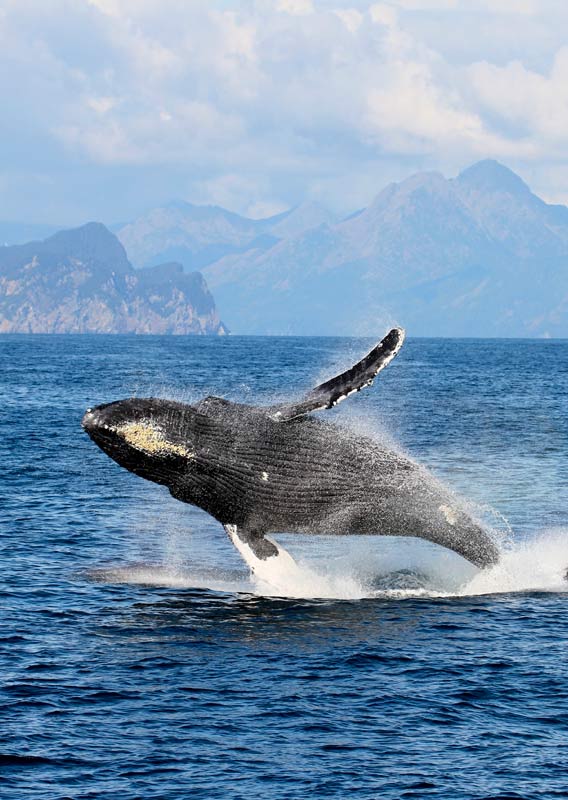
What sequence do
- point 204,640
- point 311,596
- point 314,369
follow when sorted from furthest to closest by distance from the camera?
point 314,369
point 311,596
point 204,640

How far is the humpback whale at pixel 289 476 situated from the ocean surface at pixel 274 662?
130 centimetres

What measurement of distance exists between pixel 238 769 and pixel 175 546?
12409 mm

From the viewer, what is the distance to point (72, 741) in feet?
46.6

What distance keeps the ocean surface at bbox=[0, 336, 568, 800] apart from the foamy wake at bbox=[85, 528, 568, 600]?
55 mm

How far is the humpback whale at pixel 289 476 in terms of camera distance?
1853cm

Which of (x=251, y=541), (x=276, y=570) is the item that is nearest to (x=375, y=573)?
(x=276, y=570)

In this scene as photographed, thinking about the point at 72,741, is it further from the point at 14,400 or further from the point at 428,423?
the point at 14,400

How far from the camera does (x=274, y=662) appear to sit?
1661cm

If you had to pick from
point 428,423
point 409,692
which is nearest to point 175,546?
point 409,692

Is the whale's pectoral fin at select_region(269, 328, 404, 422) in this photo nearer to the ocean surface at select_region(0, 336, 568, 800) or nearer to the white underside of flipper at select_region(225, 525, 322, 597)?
the ocean surface at select_region(0, 336, 568, 800)

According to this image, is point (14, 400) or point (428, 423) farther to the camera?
point (14, 400)

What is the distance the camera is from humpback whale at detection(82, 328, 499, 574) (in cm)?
1853

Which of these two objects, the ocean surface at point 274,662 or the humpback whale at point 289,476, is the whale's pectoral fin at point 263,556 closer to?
the humpback whale at point 289,476

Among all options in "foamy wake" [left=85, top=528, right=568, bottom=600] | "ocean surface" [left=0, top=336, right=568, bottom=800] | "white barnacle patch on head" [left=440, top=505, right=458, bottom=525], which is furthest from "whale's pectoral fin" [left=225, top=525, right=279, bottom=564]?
"white barnacle patch on head" [left=440, top=505, right=458, bottom=525]
